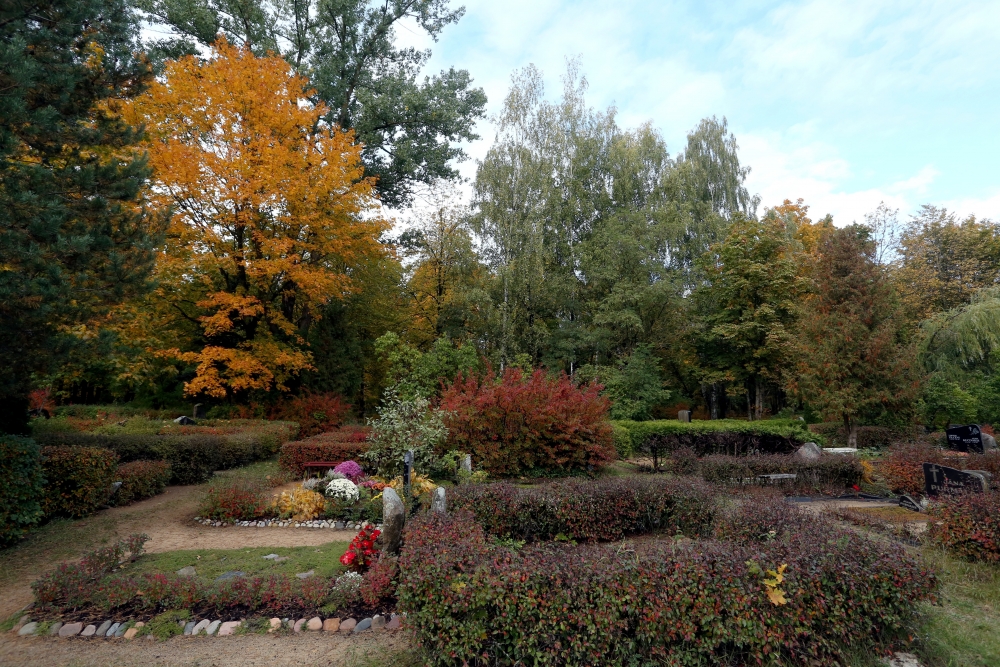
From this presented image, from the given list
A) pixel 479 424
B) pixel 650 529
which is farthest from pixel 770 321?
pixel 650 529

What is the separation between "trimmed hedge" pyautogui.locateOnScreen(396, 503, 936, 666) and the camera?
3.43 m

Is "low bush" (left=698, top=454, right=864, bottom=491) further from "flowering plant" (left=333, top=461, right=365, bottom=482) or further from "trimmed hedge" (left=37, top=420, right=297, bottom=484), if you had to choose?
"trimmed hedge" (left=37, top=420, right=297, bottom=484)

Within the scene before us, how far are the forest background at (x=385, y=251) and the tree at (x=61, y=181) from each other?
0.03 metres

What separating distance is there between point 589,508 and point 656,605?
9.52 feet

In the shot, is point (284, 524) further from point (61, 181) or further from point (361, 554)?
point (61, 181)

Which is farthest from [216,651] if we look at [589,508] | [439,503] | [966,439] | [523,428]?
[966,439]

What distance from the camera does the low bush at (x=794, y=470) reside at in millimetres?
10461

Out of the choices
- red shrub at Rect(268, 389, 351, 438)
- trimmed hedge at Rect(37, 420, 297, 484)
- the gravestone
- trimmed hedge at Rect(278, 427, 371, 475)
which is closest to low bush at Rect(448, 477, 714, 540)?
the gravestone

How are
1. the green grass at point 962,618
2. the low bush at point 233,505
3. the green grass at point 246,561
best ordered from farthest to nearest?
the low bush at point 233,505 < the green grass at point 246,561 < the green grass at point 962,618

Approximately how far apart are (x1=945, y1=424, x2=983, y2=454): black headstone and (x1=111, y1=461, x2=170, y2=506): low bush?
1687cm

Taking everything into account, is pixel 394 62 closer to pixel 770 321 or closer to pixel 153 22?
pixel 153 22

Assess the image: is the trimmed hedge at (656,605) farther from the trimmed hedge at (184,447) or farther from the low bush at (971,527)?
the trimmed hedge at (184,447)

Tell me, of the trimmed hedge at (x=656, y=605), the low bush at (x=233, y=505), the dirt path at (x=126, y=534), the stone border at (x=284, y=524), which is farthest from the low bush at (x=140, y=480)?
the trimmed hedge at (x=656, y=605)

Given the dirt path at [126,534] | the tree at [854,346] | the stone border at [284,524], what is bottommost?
the stone border at [284,524]
